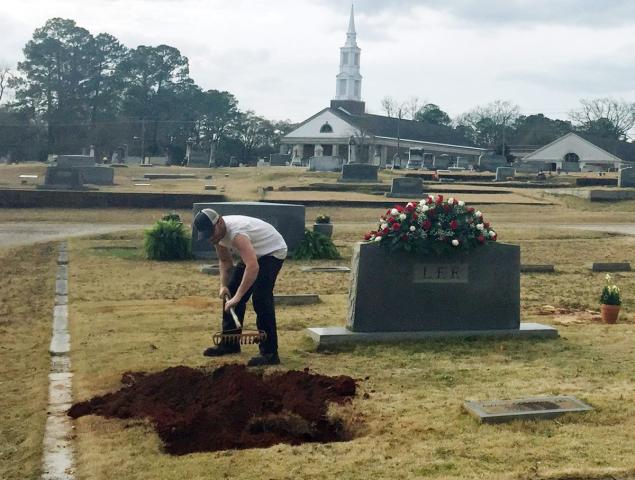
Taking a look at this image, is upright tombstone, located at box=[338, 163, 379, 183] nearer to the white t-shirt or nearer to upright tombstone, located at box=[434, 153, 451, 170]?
upright tombstone, located at box=[434, 153, 451, 170]

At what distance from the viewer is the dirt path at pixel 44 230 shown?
71.8 ft

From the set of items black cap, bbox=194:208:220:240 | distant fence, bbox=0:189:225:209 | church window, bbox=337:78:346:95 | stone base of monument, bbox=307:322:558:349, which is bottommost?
stone base of monument, bbox=307:322:558:349

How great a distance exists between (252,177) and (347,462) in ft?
146

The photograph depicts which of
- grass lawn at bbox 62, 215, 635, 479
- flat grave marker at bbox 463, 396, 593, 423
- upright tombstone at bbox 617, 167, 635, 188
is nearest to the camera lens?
grass lawn at bbox 62, 215, 635, 479

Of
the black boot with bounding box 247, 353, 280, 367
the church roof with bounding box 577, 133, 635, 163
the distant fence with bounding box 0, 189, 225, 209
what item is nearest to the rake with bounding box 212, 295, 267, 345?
the black boot with bounding box 247, 353, 280, 367

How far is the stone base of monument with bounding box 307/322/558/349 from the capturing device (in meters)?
8.84

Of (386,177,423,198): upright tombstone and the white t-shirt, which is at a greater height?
(386,177,423,198): upright tombstone

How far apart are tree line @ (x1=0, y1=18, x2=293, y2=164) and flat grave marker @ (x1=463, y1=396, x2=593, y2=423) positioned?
245 ft

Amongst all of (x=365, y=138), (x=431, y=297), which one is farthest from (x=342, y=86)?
(x=431, y=297)

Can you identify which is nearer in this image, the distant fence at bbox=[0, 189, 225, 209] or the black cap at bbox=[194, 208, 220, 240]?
the black cap at bbox=[194, 208, 220, 240]

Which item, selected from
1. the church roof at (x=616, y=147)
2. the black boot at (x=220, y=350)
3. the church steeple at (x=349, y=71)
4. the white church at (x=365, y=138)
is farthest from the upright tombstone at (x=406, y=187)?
the church steeple at (x=349, y=71)

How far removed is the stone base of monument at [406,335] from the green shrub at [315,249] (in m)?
9.01

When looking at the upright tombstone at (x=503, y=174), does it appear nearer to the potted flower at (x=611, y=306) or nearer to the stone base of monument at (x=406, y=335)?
the potted flower at (x=611, y=306)

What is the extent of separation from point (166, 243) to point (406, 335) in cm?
987
